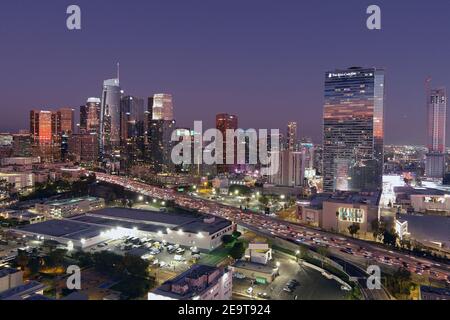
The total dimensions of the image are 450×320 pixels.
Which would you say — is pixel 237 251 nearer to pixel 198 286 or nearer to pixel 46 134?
pixel 198 286

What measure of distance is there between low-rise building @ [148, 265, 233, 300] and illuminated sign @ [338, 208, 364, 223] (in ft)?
26.4

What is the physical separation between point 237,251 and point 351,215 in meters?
6.05

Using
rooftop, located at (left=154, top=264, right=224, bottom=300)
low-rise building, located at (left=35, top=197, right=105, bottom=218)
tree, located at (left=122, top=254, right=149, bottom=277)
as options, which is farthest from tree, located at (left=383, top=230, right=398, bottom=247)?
low-rise building, located at (left=35, top=197, right=105, bottom=218)

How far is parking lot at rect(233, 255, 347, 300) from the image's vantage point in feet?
25.5

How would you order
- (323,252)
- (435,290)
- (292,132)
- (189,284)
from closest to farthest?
(189,284) → (435,290) → (323,252) → (292,132)

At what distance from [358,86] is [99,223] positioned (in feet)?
72.3

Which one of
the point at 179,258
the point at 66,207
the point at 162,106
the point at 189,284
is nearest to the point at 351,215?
the point at 179,258

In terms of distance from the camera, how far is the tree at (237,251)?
10.2 meters

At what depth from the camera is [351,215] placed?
13.9 meters

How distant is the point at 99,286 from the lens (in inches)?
311

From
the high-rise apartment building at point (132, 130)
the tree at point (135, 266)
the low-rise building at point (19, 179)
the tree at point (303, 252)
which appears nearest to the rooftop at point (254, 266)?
the tree at point (303, 252)

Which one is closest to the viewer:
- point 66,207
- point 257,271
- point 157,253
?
point 257,271

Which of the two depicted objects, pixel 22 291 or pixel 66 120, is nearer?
pixel 22 291

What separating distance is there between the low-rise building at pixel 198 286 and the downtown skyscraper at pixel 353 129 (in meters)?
20.2
